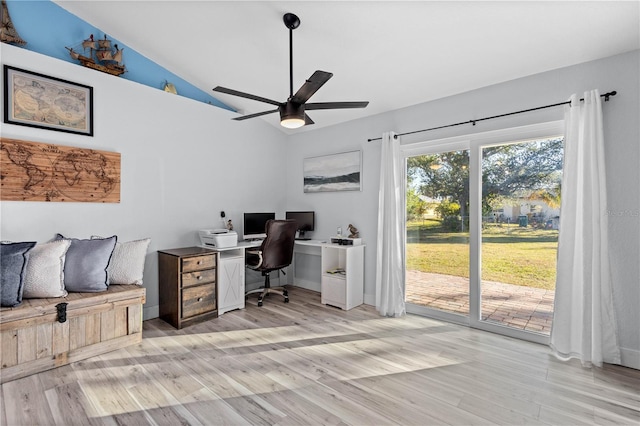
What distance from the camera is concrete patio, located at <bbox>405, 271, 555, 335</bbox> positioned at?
2.91m

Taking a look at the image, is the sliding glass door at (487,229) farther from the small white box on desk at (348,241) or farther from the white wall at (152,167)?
the white wall at (152,167)

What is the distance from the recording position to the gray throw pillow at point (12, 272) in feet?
7.42

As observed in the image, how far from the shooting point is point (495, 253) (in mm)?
3146

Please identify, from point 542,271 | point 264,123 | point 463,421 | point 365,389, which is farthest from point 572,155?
point 264,123

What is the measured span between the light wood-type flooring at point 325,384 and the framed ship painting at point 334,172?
78.9 inches

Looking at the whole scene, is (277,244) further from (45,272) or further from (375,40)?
(375,40)

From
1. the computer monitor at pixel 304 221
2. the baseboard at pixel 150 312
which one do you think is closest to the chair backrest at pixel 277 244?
the computer monitor at pixel 304 221

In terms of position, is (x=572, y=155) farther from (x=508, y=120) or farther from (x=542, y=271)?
(x=542, y=271)

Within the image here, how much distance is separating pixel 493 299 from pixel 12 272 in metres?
4.22

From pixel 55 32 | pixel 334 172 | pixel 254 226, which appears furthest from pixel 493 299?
pixel 55 32

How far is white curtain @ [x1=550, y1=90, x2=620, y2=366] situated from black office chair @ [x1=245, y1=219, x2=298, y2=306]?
2.83 m

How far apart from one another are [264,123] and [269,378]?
364 cm

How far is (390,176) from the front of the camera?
3.62 meters

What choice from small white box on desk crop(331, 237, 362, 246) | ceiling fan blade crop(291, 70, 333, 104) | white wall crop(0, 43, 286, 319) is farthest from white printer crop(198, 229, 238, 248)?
ceiling fan blade crop(291, 70, 333, 104)
